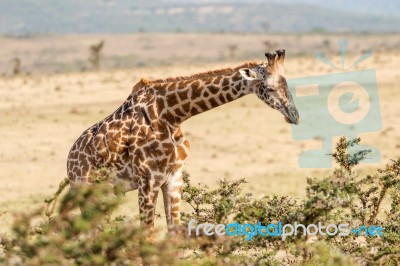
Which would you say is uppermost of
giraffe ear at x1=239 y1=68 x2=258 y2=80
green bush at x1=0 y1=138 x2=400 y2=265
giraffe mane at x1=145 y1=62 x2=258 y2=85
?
giraffe mane at x1=145 y1=62 x2=258 y2=85

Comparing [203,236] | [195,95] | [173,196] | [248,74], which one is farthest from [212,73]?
[203,236]

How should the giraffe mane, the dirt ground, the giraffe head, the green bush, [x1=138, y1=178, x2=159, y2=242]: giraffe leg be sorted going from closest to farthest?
the green bush, the giraffe head, the giraffe mane, [x1=138, y1=178, x2=159, y2=242]: giraffe leg, the dirt ground

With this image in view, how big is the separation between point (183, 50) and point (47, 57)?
24.5 m

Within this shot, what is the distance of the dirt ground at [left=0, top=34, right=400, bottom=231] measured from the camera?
22.7 metres

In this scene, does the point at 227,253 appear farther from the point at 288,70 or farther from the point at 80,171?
the point at 288,70

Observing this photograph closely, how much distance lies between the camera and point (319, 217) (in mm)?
8688

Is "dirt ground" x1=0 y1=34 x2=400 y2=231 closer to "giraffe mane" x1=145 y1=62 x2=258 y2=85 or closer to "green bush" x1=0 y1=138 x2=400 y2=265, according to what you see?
"giraffe mane" x1=145 y1=62 x2=258 y2=85

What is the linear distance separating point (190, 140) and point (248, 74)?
19294 mm

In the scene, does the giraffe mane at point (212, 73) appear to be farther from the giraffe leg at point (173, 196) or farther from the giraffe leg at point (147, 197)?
the giraffe leg at point (147, 197)

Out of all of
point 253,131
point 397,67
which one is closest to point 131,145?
point 253,131

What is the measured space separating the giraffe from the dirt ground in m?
7.81

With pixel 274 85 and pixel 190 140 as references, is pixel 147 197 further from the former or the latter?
pixel 190 140

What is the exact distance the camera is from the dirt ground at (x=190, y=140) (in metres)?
22.7

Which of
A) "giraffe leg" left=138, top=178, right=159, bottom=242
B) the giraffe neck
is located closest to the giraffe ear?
the giraffe neck
